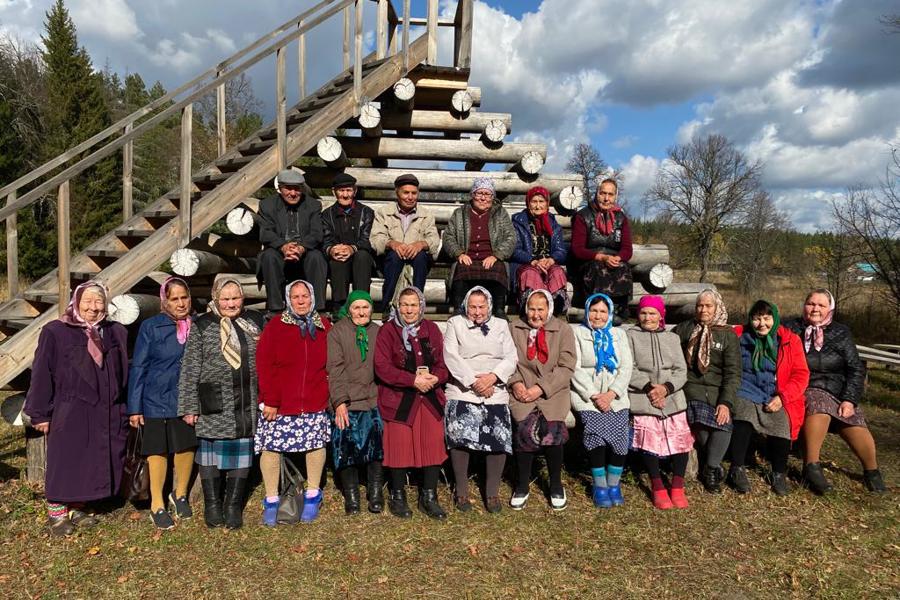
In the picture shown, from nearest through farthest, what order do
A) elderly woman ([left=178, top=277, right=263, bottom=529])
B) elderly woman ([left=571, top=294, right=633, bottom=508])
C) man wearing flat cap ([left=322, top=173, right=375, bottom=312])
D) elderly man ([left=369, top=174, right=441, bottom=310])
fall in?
elderly woman ([left=178, top=277, right=263, bottom=529]) → elderly woman ([left=571, top=294, right=633, bottom=508]) → man wearing flat cap ([left=322, top=173, right=375, bottom=312]) → elderly man ([left=369, top=174, right=441, bottom=310])

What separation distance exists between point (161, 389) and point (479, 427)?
2658 millimetres

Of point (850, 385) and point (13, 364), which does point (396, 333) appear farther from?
point (850, 385)

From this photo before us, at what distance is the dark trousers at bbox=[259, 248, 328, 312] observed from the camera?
5.73 meters

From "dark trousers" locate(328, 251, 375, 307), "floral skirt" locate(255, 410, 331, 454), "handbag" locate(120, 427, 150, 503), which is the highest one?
"dark trousers" locate(328, 251, 375, 307)

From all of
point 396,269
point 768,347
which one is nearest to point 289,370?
point 396,269

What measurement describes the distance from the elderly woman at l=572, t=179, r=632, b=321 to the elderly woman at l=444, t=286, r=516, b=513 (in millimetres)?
1587

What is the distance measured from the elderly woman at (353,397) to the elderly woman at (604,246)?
2.57 metres

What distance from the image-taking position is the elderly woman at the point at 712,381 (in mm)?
5266

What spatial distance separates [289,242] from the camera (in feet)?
18.9

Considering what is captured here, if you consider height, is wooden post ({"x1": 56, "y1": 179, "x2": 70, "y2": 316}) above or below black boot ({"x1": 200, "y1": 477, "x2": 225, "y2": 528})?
above

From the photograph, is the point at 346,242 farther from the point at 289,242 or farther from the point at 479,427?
the point at 479,427

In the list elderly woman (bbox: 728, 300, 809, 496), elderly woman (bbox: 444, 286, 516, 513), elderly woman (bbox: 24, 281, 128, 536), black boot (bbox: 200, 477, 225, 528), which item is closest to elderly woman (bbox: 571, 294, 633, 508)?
elderly woman (bbox: 444, 286, 516, 513)

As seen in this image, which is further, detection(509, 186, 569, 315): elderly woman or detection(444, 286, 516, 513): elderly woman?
detection(509, 186, 569, 315): elderly woman

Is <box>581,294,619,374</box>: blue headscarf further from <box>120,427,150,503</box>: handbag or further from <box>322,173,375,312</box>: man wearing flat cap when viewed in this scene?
<box>120,427,150,503</box>: handbag
